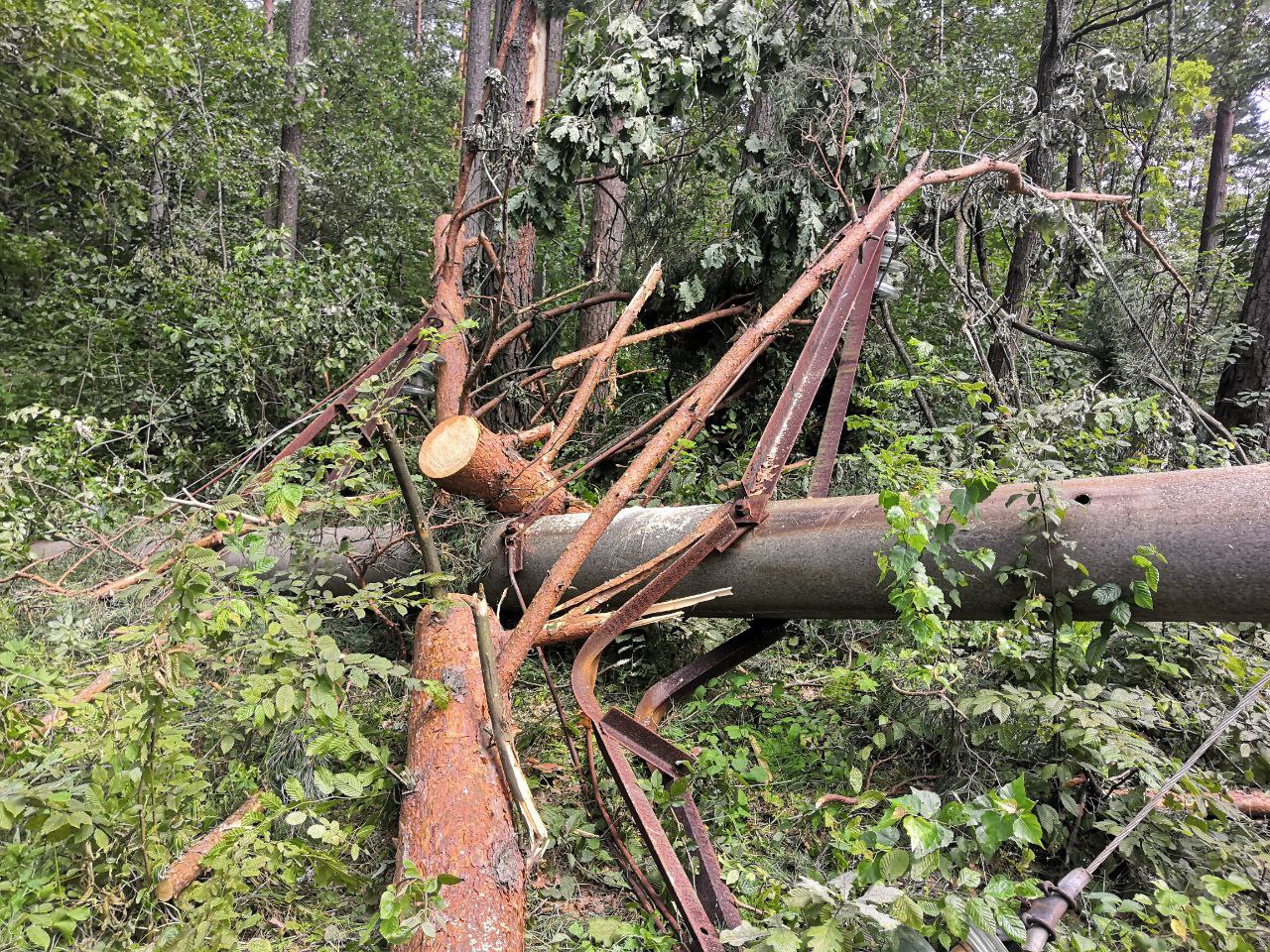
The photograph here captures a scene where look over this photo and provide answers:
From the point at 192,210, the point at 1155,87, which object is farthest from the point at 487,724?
the point at 192,210

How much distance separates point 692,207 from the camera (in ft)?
18.4

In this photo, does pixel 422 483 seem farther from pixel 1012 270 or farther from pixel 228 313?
pixel 1012 270

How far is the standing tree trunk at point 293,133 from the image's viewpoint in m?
8.66

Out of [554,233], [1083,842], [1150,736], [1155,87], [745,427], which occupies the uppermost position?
[1155,87]

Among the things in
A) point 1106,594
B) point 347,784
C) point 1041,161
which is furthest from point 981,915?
point 1041,161

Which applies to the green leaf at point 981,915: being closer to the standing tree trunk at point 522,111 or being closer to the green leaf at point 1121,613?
the green leaf at point 1121,613

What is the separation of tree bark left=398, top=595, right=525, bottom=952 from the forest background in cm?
13

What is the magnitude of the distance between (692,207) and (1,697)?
504 centimetres

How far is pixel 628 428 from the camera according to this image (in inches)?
202

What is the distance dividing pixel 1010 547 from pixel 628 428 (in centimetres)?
323

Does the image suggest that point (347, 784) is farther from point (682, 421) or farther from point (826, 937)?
point (682, 421)

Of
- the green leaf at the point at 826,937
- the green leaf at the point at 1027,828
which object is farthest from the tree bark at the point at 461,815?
the green leaf at the point at 1027,828

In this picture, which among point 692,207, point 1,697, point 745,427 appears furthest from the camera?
point 692,207

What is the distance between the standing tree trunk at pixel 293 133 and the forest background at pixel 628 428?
0.20m
